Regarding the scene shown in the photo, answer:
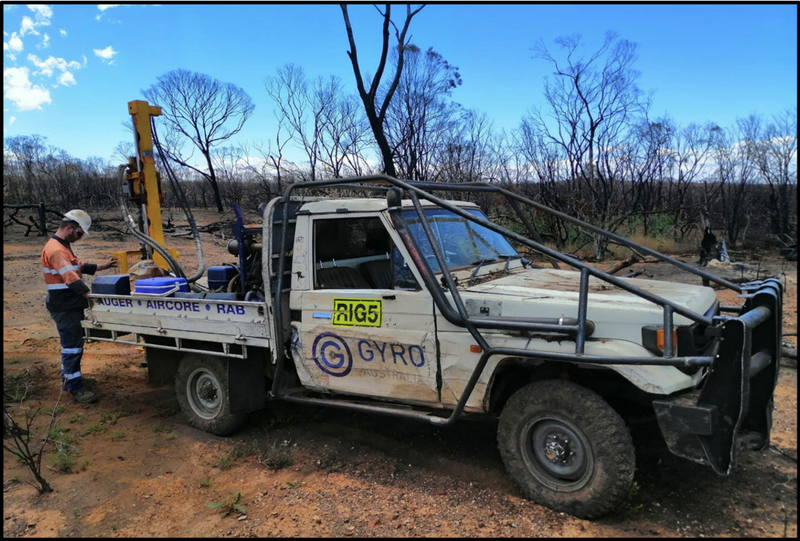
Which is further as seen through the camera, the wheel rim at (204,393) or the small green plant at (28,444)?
the wheel rim at (204,393)

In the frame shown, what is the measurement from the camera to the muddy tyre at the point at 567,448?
3.15m

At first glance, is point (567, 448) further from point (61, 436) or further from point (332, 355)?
point (61, 436)

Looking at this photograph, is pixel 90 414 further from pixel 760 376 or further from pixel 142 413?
pixel 760 376

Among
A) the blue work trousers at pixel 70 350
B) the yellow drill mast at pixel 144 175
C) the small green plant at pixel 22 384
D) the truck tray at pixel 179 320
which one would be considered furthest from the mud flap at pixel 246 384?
the yellow drill mast at pixel 144 175

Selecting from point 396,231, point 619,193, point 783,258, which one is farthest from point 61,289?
point 619,193

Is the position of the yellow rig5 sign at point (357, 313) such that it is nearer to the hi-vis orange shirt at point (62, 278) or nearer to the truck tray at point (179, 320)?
the truck tray at point (179, 320)

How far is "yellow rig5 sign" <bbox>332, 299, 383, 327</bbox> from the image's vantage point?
388cm

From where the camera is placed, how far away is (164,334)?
5.00m

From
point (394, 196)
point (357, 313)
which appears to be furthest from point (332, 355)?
point (394, 196)

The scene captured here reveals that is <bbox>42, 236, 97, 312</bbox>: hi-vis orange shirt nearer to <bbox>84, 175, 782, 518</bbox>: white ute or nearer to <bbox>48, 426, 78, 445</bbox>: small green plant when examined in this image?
<bbox>84, 175, 782, 518</bbox>: white ute

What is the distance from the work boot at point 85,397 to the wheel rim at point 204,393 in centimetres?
142

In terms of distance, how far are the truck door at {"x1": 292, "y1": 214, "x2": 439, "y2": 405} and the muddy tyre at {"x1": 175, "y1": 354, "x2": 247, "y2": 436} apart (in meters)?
0.94

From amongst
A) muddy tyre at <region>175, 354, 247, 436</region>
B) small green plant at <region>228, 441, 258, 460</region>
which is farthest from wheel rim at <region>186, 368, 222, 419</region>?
small green plant at <region>228, 441, 258, 460</region>

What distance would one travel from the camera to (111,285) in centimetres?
550
